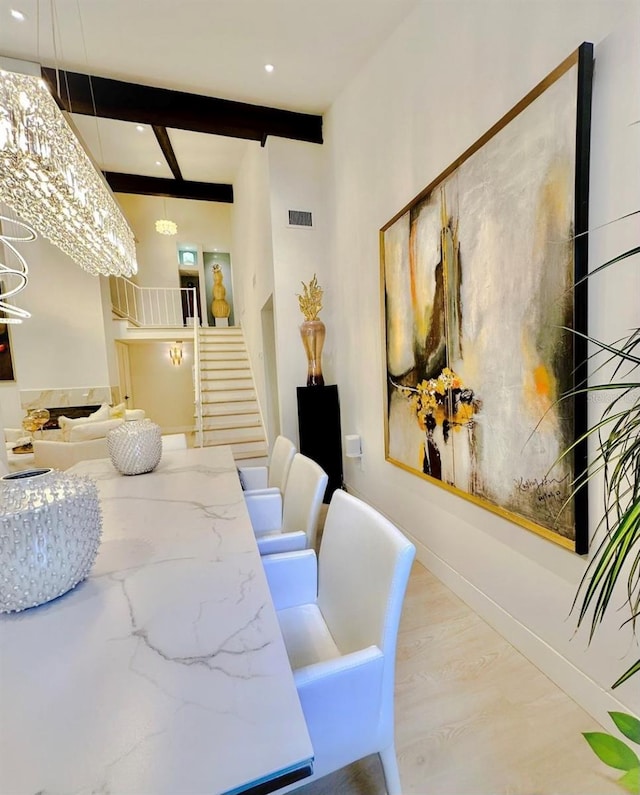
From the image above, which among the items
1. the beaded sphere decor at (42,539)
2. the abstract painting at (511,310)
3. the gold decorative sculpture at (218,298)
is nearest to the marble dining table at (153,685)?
the beaded sphere decor at (42,539)

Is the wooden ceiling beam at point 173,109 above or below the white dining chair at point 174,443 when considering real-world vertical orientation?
above

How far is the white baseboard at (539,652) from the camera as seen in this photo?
52.2 inches

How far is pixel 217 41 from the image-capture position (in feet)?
8.75

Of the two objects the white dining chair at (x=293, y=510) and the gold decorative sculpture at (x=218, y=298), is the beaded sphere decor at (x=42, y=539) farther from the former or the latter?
the gold decorative sculpture at (x=218, y=298)

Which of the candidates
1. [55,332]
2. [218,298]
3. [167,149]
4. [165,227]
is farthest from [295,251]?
[218,298]

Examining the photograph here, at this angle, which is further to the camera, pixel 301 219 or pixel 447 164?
pixel 301 219

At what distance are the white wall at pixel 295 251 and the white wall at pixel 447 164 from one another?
1.61ft

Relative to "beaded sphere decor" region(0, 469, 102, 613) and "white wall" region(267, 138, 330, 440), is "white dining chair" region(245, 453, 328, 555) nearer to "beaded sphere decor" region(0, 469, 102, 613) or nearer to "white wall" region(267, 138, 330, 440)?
"beaded sphere decor" region(0, 469, 102, 613)

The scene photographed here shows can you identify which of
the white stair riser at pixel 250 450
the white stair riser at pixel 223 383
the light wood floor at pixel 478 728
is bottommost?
the light wood floor at pixel 478 728

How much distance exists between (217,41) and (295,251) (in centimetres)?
166

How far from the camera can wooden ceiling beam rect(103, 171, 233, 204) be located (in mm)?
6086

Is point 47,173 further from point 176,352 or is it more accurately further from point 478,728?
point 176,352

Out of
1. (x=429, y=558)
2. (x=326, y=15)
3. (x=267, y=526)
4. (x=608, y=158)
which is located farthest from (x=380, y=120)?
(x=429, y=558)

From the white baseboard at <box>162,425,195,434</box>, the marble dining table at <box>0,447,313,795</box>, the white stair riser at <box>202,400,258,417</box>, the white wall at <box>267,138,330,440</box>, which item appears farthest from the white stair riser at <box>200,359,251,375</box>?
the marble dining table at <box>0,447,313,795</box>
